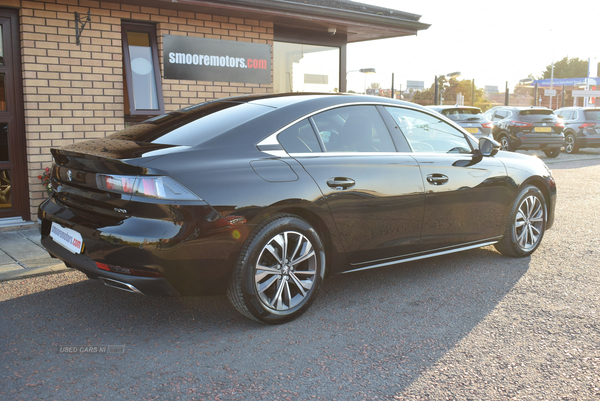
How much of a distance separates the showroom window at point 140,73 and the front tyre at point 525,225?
16.9ft

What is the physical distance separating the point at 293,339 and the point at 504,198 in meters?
2.79

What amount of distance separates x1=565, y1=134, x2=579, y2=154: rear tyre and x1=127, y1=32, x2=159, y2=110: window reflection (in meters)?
18.1

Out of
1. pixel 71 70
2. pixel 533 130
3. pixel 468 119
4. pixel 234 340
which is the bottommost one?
pixel 234 340

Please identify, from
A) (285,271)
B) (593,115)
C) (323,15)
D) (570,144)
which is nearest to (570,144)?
(570,144)

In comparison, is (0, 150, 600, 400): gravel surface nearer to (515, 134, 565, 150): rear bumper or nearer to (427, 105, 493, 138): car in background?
(427, 105, 493, 138): car in background

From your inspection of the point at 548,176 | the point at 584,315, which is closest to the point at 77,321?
the point at 584,315

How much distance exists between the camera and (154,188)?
326 centimetres

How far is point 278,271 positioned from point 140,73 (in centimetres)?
543

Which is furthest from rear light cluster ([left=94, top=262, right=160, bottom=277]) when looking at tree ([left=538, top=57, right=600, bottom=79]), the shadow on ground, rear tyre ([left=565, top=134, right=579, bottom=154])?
tree ([left=538, top=57, right=600, bottom=79])

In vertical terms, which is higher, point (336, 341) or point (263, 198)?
point (263, 198)

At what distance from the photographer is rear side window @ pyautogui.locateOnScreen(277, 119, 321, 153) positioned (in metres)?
3.87

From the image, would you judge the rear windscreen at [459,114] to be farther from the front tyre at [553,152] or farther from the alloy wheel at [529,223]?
the alloy wheel at [529,223]

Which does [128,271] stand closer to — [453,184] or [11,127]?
[453,184]

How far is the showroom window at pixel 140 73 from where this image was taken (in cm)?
789
